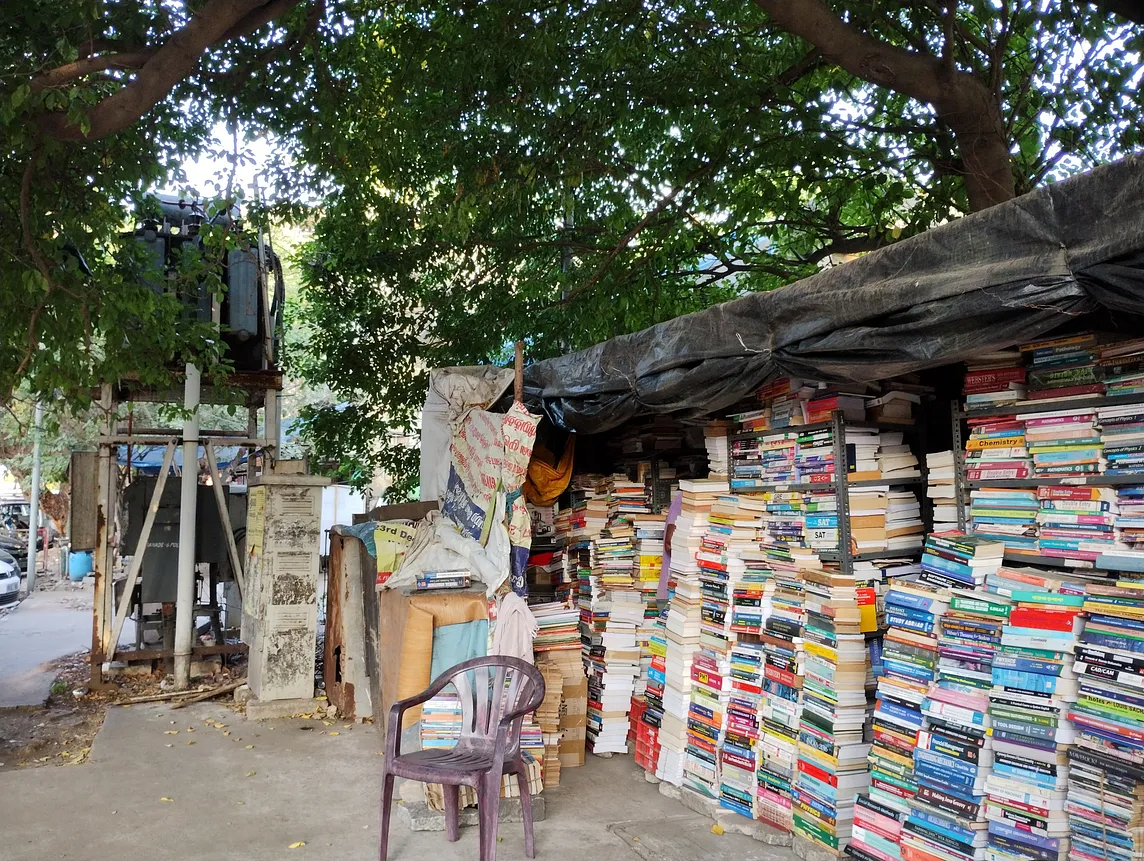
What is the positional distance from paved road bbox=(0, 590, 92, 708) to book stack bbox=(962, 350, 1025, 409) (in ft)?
28.5

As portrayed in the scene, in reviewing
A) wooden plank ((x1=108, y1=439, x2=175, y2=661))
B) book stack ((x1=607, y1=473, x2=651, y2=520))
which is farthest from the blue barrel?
book stack ((x1=607, y1=473, x2=651, y2=520))

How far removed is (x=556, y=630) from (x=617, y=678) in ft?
2.37

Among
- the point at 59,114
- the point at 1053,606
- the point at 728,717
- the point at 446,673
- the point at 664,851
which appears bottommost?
the point at 664,851

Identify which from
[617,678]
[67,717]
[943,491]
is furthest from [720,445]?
[67,717]

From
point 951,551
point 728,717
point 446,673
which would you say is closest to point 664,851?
point 728,717

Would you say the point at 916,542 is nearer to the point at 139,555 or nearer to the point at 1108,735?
the point at 1108,735

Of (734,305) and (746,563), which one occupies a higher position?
(734,305)

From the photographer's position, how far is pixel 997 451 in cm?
405

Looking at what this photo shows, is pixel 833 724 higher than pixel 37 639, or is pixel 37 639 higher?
pixel 833 724

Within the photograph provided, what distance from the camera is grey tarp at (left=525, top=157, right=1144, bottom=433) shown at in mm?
2936

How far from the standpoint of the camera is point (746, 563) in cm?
538

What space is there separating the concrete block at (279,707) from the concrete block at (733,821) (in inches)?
148

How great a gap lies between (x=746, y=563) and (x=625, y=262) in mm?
3917

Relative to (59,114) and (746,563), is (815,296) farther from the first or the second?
(59,114)
